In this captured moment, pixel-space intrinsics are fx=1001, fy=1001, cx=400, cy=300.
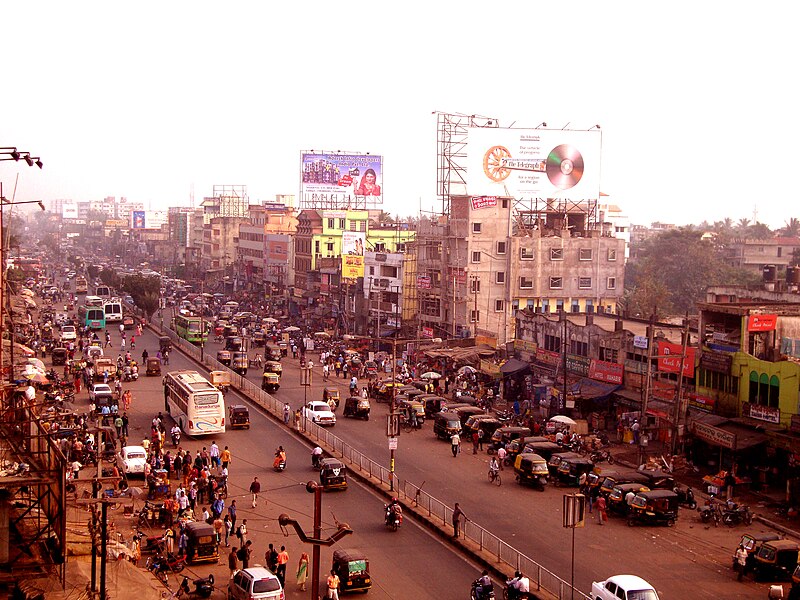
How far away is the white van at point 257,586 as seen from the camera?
21.9 m

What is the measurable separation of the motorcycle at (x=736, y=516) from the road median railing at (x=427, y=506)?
23.6 feet

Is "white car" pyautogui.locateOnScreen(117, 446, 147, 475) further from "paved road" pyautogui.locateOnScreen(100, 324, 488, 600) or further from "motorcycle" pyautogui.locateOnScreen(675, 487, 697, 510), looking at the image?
"motorcycle" pyautogui.locateOnScreen(675, 487, 697, 510)

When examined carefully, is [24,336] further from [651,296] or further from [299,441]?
[651,296]

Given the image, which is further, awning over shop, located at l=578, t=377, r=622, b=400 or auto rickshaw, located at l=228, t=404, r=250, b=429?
awning over shop, located at l=578, t=377, r=622, b=400

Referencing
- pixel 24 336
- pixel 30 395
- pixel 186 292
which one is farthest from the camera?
pixel 186 292

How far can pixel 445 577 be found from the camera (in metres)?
24.9

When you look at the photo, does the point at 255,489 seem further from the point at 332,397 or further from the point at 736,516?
the point at 332,397

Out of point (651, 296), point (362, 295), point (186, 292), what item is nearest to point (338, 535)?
point (362, 295)

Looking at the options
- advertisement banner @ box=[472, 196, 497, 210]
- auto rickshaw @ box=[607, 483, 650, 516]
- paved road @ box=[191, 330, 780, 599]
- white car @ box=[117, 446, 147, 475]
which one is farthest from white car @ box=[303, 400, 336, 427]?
advertisement banner @ box=[472, 196, 497, 210]

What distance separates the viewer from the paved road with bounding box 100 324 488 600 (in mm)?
24641

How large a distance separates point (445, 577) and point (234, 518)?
727 centimetres

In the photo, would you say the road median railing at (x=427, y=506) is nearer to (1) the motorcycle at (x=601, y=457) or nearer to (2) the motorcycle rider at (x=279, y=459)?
(2) the motorcycle rider at (x=279, y=459)

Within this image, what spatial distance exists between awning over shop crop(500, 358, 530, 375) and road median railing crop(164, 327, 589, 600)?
39.2ft

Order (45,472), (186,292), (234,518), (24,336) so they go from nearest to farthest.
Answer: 1. (45,472)
2. (234,518)
3. (24,336)
4. (186,292)
